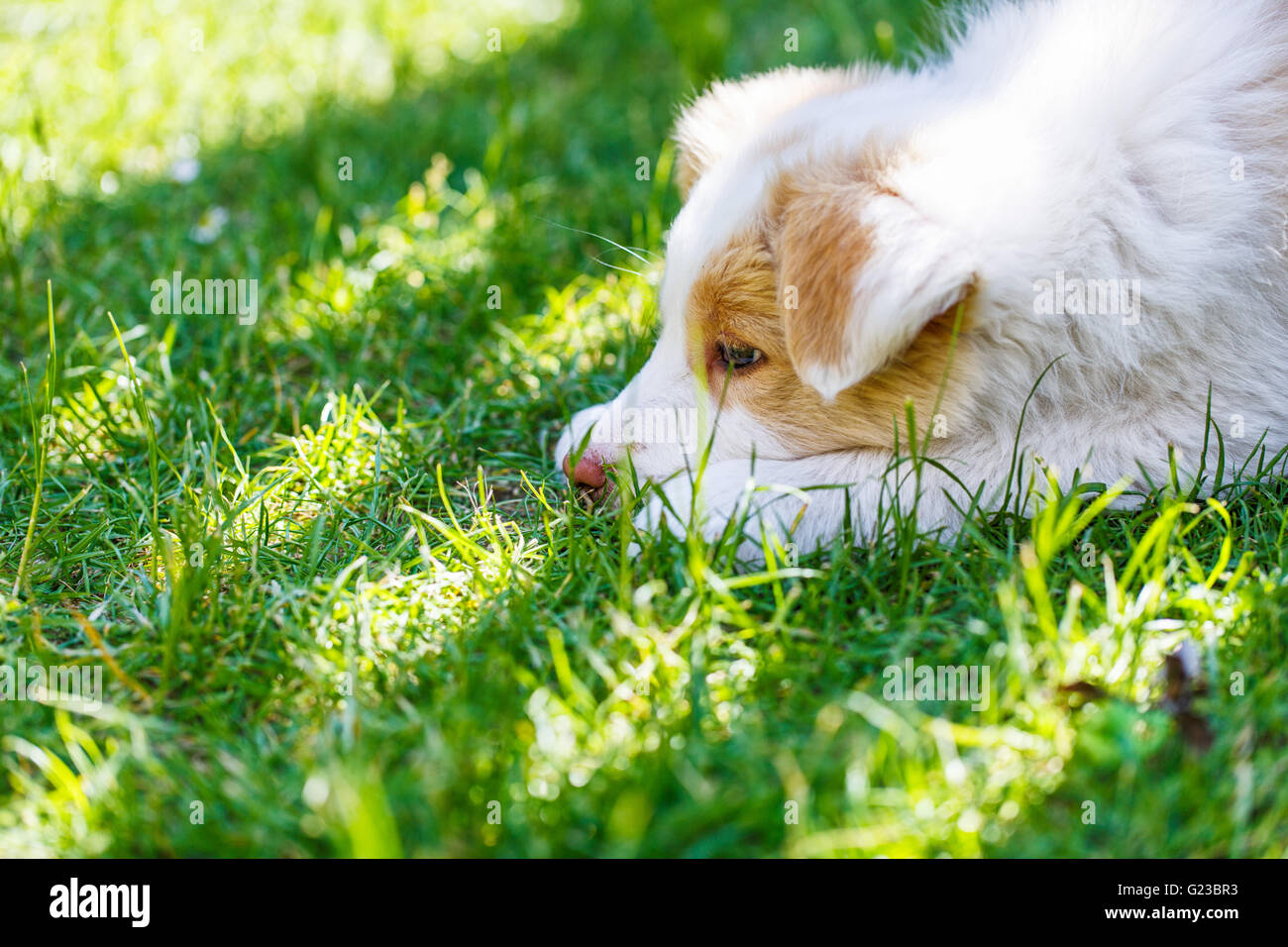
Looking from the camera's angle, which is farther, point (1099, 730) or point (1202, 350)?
point (1202, 350)

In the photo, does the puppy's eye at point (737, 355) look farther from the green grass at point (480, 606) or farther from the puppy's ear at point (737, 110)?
the puppy's ear at point (737, 110)

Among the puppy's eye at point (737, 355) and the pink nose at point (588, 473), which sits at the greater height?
the puppy's eye at point (737, 355)

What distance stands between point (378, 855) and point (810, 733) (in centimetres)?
82

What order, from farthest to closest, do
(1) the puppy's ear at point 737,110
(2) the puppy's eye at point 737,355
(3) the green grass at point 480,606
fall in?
(1) the puppy's ear at point 737,110 → (2) the puppy's eye at point 737,355 → (3) the green grass at point 480,606

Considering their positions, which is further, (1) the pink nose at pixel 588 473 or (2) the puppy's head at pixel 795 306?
(1) the pink nose at pixel 588 473

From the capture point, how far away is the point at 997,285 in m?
2.41

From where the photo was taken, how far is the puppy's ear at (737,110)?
121 inches

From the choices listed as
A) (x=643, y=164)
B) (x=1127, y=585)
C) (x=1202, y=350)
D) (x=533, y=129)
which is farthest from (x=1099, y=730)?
(x=533, y=129)

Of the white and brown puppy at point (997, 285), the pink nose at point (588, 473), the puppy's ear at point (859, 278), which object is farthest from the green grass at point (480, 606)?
the puppy's ear at point (859, 278)

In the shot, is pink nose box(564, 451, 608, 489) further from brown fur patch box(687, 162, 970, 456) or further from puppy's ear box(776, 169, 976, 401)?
puppy's ear box(776, 169, 976, 401)

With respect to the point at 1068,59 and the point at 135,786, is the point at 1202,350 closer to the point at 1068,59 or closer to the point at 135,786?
the point at 1068,59

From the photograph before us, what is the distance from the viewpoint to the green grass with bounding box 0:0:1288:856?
1896 mm

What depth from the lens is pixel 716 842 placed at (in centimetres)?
184

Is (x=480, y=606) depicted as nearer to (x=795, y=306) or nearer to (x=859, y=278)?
(x=795, y=306)
